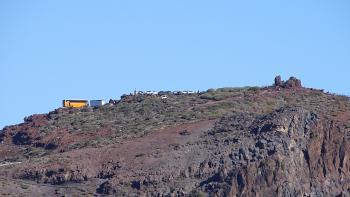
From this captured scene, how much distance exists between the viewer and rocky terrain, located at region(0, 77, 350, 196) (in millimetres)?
126312

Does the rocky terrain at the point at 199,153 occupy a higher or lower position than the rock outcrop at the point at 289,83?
lower

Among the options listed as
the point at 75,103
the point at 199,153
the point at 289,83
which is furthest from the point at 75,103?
the point at 199,153

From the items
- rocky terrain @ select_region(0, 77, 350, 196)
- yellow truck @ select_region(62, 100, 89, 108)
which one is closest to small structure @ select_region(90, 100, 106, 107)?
yellow truck @ select_region(62, 100, 89, 108)

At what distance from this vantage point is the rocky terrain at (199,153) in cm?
12631

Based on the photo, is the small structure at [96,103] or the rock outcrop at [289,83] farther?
the small structure at [96,103]

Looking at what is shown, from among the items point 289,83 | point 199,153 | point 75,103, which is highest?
point 289,83

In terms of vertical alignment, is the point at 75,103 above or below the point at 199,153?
above

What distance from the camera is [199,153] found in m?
133

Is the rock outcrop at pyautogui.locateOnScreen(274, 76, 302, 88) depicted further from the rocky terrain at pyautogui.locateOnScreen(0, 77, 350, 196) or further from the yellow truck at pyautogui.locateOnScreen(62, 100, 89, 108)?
the yellow truck at pyautogui.locateOnScreen(62, 100, 89, 108)

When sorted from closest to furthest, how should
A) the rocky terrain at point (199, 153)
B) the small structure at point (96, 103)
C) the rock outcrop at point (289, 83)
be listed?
the rocky terrain at point (199, 153) < the rock outcrop at point (289, 83) < the small structure at point (96, 103)

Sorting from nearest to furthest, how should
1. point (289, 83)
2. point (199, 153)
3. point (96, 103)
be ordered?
point (199, 153)
point (289, 83)
point (96, 103)

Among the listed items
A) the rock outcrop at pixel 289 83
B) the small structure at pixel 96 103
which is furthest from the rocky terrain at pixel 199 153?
the small structure at pixel 96 103

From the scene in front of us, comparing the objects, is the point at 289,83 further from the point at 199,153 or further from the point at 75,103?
the point at 199,153

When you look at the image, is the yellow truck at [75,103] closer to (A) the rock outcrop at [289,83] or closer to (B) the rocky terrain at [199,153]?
(B) the rocky terrain at [199,153]
